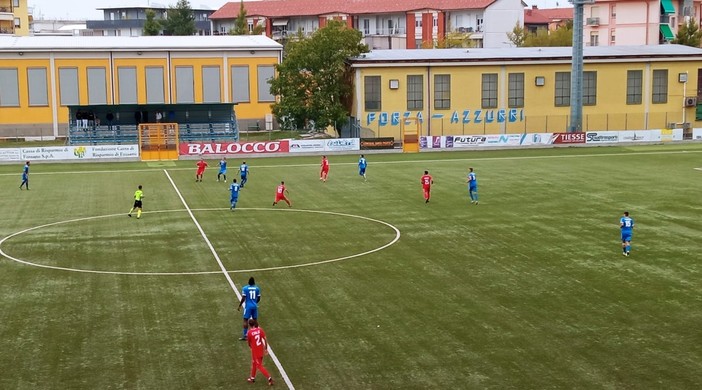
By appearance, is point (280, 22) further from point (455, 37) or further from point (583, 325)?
point (583, 325)

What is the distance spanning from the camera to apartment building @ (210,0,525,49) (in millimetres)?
138625

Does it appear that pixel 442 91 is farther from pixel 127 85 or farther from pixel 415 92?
pixel 127 85

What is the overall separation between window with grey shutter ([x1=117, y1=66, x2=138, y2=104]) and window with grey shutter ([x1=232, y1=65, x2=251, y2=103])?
9.78m

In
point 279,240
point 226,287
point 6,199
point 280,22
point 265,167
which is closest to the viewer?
point 226,287

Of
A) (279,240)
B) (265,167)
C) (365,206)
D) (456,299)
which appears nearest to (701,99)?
(265,167)

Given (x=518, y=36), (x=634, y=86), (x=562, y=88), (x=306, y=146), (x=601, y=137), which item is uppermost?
(x=518, y=36)

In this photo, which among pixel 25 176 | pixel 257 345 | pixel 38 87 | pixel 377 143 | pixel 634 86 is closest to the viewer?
pixel 257 345

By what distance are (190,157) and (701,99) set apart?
50.7 meters

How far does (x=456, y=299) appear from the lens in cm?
2550

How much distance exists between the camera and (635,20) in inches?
4759

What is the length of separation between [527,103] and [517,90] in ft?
5.14

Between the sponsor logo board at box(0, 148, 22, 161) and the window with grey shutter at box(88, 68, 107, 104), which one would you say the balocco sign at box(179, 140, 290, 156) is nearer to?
the sponsor logo board at box(0, 148, 22, 161)

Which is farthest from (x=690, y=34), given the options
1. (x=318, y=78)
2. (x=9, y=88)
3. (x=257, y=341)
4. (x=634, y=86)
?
(x=257, y=341)

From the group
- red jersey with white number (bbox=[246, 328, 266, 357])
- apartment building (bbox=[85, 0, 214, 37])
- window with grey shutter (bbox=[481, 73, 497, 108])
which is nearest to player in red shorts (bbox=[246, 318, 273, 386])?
red jersey with white number (bbox=[246, 328, 266, 357])
